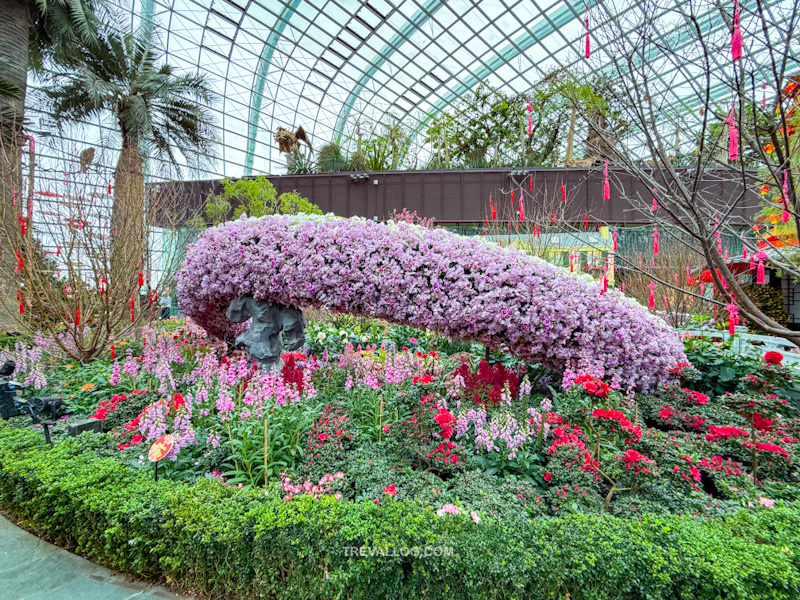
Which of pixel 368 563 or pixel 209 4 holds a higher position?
pixel 209 4

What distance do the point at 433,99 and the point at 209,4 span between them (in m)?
11.9

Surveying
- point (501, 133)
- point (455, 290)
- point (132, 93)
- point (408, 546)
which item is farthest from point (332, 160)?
point (408, 546)

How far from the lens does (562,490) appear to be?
226 cm

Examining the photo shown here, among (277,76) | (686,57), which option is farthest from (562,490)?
(277,76)

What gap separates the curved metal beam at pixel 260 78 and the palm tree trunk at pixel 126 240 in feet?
54.1

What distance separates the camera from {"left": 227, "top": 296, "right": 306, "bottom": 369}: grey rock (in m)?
4.17

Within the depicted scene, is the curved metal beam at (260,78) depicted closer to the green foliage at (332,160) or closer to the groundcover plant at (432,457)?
the green foliage at (332,160)

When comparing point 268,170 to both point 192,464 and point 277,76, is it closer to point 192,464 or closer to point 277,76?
point 277,76

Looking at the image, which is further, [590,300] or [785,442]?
[590,300]

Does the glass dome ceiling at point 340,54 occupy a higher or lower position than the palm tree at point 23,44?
higher

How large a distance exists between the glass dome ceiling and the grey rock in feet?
39.3

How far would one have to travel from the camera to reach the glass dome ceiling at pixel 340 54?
16984mm

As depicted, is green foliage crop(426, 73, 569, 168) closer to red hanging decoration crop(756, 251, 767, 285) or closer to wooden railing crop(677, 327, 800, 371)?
wooden railing crop(677, 327, 800, 371)

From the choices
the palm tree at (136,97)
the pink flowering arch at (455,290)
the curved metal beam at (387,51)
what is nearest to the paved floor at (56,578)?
the pink flowering arch at (455,290)
